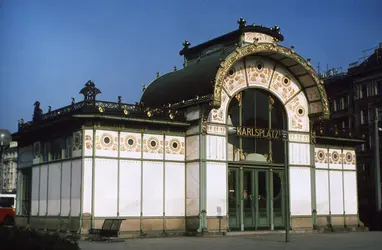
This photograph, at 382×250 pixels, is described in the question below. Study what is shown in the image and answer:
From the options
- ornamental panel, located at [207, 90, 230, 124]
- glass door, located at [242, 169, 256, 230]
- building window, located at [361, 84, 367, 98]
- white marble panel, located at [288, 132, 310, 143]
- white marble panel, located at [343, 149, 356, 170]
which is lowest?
glass door, located at [242, 169, 256, 230]

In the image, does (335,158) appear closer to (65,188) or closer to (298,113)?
(298,113)

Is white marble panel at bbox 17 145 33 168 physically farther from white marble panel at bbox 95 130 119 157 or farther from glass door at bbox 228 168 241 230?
glass door at bbox 228 168 241 230

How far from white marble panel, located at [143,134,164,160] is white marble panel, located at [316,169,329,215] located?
10.5 m

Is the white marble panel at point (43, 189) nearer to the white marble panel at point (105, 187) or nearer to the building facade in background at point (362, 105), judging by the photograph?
the white marble panel at point (105, 187)

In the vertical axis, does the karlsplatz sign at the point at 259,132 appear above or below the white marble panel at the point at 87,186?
above

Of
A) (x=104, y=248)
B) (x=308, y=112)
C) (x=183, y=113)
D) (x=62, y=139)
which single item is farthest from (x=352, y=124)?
(x=104, y=248)

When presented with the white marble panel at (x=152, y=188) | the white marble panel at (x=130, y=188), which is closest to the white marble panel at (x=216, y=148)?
the white marble panel at (x=152, y=188)

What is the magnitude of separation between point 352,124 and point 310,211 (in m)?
33.5

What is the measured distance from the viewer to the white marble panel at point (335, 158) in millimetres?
36594

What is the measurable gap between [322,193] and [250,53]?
33.0ft

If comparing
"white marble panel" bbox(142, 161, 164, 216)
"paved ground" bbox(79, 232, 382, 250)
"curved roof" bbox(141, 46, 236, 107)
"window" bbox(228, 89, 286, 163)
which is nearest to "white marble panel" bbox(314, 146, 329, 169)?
"window" bbox(228, 89, 286, 163)

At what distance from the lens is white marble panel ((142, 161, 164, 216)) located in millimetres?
29750

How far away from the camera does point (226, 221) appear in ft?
101

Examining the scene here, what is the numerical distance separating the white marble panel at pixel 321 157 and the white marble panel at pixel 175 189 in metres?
9.19
